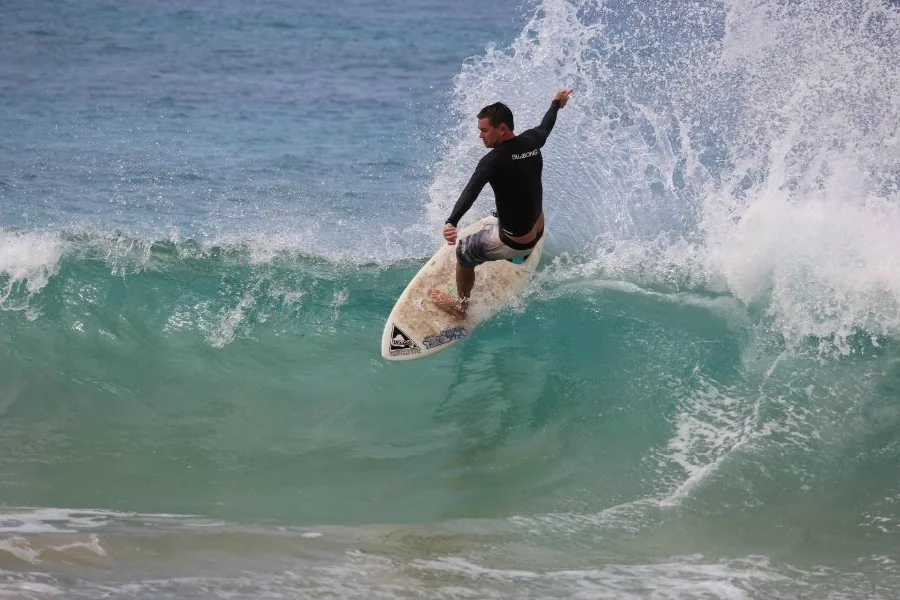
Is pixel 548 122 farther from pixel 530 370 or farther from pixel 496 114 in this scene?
pixel 530 370

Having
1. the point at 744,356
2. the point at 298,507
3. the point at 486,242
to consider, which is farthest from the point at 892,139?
the point at 298,507

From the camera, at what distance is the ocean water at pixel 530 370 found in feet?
18.0

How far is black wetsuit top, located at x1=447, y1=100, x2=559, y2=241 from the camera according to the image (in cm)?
638

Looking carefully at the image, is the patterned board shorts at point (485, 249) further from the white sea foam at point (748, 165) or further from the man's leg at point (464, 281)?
the white sea foam at point (748, 165)

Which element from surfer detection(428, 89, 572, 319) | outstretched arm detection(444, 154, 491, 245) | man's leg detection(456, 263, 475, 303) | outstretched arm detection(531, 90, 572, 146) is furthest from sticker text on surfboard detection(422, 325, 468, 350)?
outstretched arm detection(531, 90, 572, 146)

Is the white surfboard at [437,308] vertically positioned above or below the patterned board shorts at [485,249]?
below

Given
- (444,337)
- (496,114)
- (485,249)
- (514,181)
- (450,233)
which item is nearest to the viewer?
(450,233)

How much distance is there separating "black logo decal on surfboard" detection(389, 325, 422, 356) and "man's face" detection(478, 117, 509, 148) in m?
1.82

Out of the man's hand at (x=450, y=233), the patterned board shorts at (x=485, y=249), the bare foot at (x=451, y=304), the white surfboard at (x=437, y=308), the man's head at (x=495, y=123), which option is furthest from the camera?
the bare foot at (x=451, y=304)

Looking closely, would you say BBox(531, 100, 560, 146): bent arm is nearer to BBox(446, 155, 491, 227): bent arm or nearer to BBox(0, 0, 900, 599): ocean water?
BBox(446, 155, 491, 227): bent arm

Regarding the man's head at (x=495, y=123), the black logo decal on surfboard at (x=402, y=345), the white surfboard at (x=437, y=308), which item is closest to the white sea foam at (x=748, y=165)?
the white surfboard at (x=437, y=308)

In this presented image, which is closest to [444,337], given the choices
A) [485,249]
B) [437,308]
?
[437,308]

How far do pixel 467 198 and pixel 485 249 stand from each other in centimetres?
86

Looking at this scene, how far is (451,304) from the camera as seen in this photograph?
781 cm
